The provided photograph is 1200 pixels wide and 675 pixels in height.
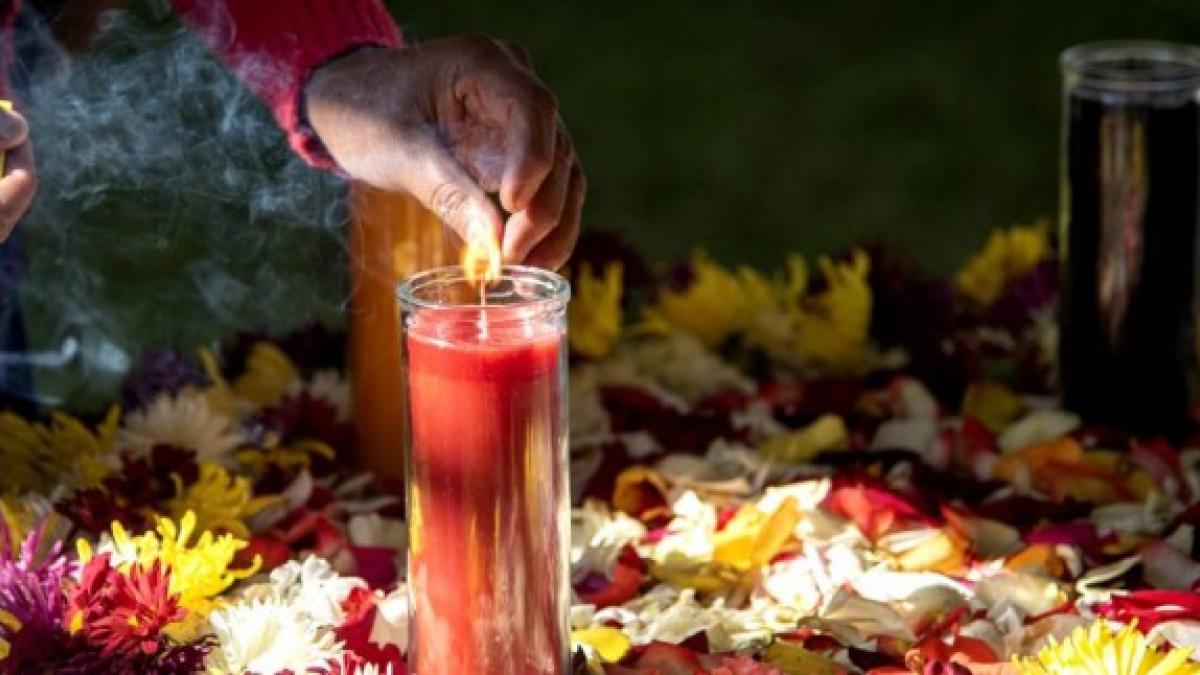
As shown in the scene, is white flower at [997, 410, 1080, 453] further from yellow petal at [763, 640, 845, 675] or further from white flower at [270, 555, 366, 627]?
white flower at [270, 555, 366, 627]

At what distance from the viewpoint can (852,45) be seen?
427cm

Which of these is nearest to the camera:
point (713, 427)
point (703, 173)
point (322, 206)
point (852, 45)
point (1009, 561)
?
point (1009, 561)

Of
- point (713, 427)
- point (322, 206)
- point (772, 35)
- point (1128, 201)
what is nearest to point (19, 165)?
point (322, 206)

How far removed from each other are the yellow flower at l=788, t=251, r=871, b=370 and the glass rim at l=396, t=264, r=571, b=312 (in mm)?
890

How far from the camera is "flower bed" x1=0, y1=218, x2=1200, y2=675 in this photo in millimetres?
1584

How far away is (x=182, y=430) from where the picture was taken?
205 centimetres

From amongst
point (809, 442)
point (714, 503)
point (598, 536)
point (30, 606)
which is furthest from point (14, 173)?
point (809, 442)

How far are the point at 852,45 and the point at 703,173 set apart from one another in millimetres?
530

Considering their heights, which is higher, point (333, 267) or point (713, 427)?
point (333, 267)

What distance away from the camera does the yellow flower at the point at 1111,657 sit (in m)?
1.45

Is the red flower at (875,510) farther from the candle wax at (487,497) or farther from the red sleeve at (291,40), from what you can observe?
the red sleeve at (291,40)

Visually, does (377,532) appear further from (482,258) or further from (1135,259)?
(1135,259)

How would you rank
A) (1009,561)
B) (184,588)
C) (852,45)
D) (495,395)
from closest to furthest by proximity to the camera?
(495,395), (184,588), (1009,561), (852,45)

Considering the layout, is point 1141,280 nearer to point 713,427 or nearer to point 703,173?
point 713,427
